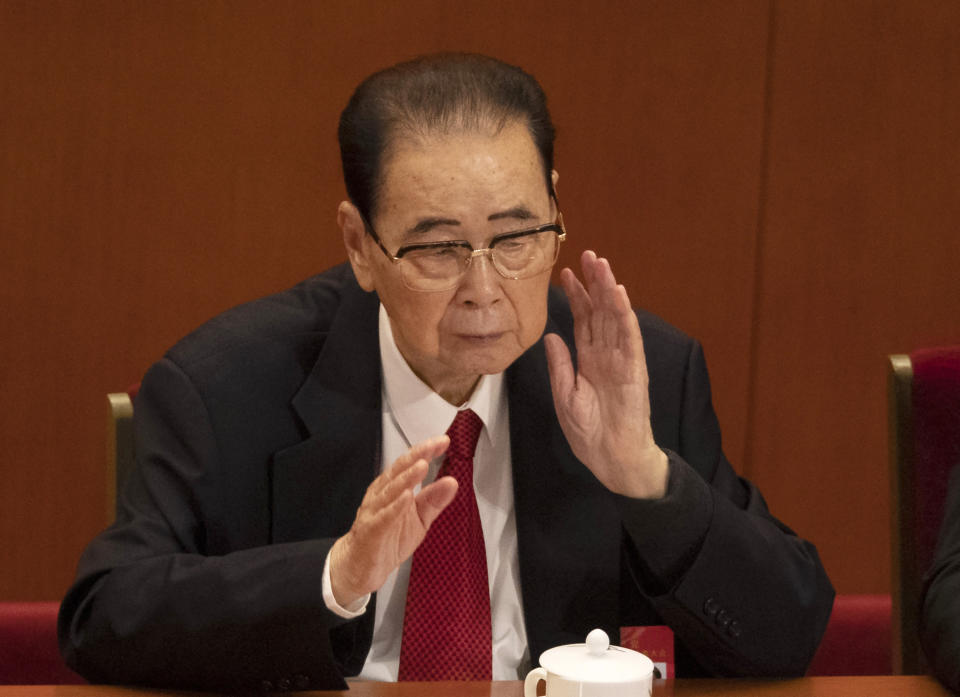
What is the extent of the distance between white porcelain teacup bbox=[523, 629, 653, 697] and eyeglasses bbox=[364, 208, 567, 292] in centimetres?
54

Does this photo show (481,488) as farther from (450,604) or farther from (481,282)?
(481,282)

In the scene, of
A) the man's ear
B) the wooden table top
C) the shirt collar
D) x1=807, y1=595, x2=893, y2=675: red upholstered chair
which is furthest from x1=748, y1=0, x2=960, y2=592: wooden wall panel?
the wooden table top

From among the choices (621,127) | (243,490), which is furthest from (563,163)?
(243,490)

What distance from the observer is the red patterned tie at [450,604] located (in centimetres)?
167

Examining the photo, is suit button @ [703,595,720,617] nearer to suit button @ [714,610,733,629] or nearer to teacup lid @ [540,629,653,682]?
suit button @ [714,610,733,629]

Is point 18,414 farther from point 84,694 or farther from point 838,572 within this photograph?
point 838,572

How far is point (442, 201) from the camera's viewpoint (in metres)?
1.63

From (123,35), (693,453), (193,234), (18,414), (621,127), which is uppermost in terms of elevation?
(123,35)

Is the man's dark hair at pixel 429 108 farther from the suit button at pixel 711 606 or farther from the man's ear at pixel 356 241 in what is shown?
A: the suit button at pixel 711 606

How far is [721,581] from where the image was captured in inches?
64.7

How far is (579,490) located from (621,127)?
1.36m

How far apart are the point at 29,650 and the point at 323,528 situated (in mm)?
528

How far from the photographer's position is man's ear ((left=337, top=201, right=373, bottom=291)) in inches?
69.4

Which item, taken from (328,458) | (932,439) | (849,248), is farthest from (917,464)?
(849,248)
